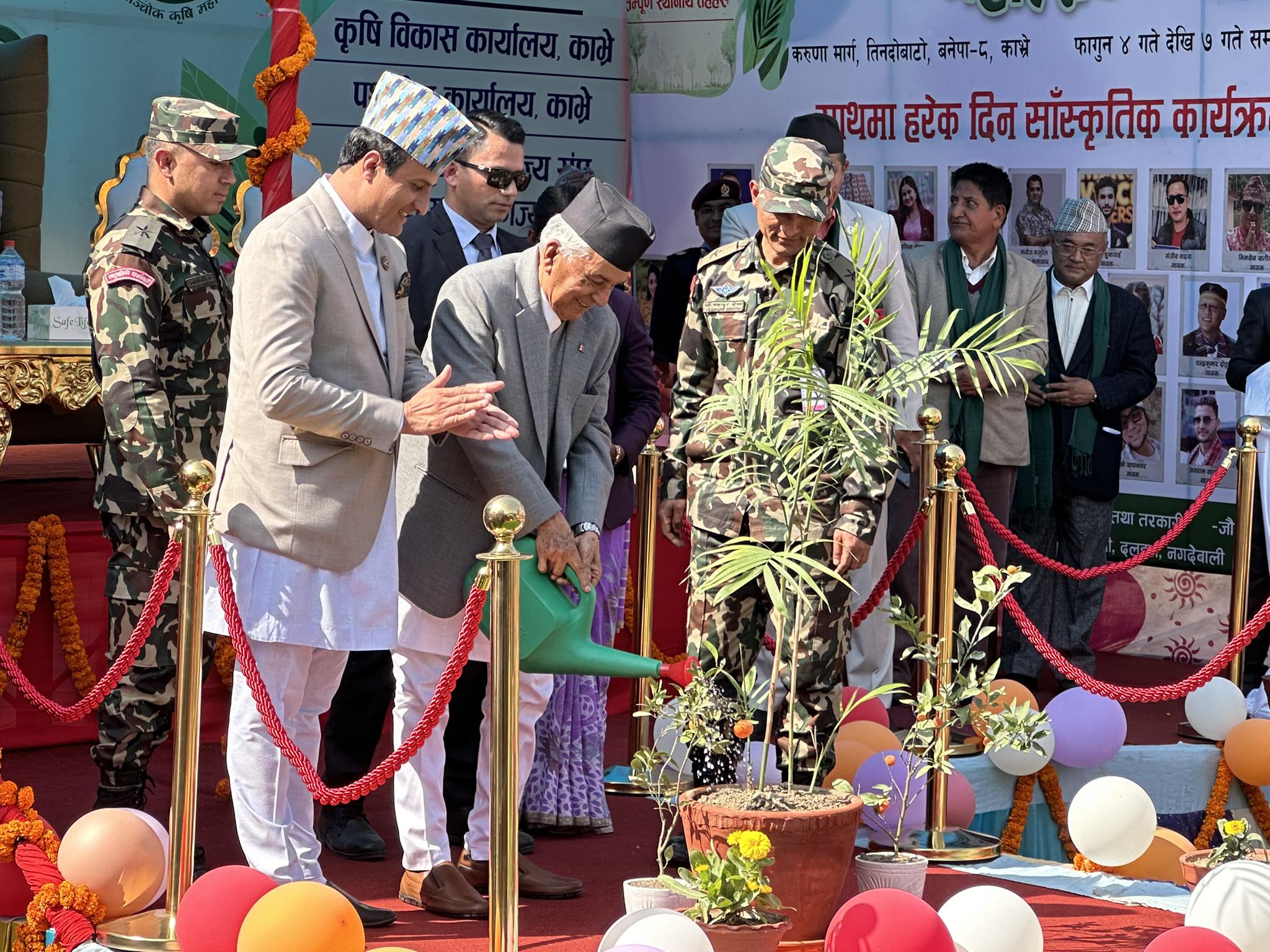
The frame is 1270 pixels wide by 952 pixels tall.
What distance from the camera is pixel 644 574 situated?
6.49 meters

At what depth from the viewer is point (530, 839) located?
5328 mm

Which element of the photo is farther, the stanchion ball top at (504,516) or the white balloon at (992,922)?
the white balloon at (992,922)

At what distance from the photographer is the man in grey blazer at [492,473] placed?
4.48 meters

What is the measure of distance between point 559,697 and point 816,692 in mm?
871

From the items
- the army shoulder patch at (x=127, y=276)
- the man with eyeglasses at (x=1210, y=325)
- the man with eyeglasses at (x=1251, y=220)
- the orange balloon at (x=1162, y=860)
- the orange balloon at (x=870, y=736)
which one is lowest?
the orange balloon at (x=1162, y=860)

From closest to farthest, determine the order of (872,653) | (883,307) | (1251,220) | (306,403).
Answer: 1. (306,403)
2. (883,307)
3. (872,653)
4. (1251,220)

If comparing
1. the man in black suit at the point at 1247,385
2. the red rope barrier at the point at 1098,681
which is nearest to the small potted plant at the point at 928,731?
the red rope barrier at the point at 1098,681

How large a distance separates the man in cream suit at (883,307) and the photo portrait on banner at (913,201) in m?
1.63

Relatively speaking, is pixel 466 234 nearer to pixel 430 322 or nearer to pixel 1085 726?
pixel 430 322

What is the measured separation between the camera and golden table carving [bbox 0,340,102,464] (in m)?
6.74

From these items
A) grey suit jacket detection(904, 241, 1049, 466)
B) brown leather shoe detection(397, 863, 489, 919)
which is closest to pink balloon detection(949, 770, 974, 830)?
brown leather shoe detection(397, 863, 489, 919)

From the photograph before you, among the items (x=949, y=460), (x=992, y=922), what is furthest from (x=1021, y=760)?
(x=992, y=922)

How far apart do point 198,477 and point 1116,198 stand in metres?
5.27

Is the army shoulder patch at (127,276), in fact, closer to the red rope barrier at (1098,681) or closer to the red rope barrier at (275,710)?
the red rope barrier at (275,710)
